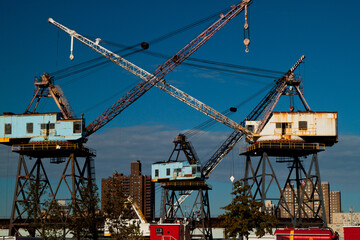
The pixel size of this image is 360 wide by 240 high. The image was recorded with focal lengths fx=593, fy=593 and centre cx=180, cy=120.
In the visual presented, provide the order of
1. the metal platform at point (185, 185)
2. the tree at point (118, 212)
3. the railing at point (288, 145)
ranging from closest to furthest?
the tree at point (118, 212), the railing at point (288, 145), the metal platform at point (185, 185)

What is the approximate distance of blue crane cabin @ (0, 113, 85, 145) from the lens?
11306 cm

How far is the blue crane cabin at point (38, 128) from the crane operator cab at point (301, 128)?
3547 cm

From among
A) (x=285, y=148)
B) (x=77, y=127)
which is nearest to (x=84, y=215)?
(x=77, y=127)

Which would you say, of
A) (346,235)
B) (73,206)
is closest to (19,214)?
(73,206)

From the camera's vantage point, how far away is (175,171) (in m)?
140

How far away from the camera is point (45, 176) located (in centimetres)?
11406

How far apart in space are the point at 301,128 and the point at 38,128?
5001cm

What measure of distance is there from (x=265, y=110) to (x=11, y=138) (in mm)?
50271

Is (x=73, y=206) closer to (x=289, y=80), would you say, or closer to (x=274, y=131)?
(x=274, y=131)

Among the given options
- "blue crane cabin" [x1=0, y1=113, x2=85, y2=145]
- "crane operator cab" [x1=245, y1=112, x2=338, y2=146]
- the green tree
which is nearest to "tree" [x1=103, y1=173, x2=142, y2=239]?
the green tree

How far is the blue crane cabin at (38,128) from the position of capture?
11306cm

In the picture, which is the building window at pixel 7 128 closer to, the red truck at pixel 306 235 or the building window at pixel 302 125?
the red truck at pixel 306 235

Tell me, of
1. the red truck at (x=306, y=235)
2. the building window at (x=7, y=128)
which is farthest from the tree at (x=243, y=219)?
the building window at (x=7, y=128)

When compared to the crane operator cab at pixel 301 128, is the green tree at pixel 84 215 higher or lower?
lower
